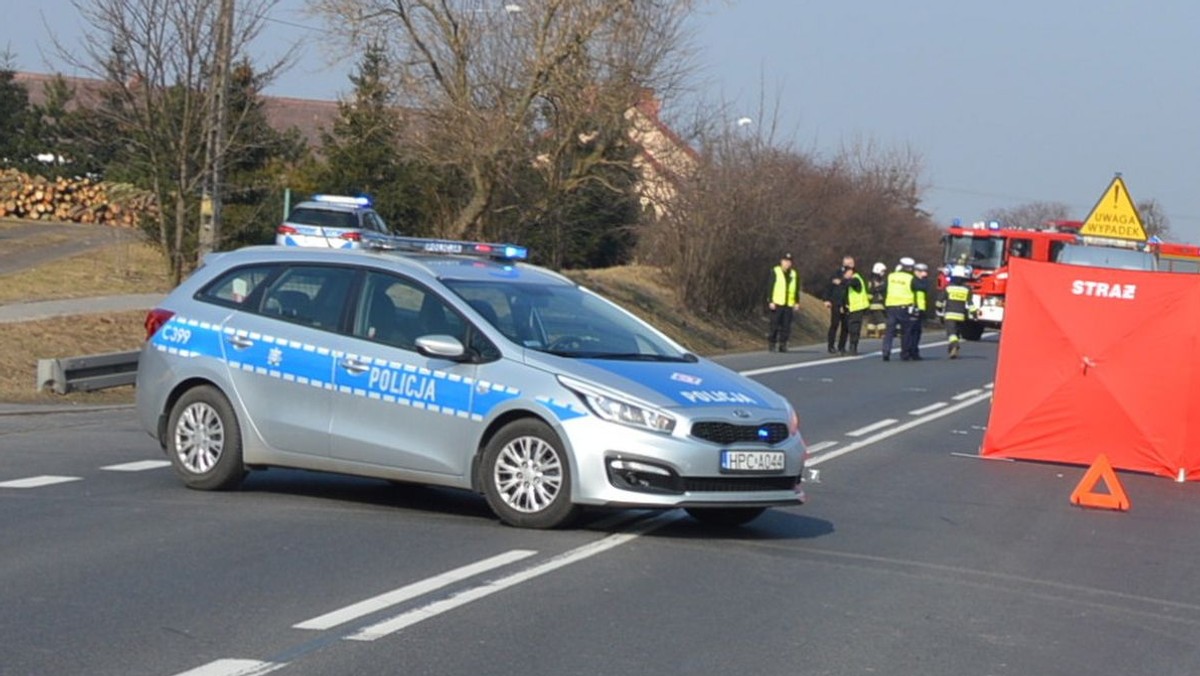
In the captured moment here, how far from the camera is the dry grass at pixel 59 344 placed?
60.2 ft

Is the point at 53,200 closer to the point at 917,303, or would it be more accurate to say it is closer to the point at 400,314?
the point at 917,303

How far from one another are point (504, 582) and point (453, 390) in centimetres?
199

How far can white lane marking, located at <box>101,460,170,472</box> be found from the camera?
41.4 ft

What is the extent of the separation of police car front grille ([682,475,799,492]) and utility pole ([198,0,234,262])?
1428cm

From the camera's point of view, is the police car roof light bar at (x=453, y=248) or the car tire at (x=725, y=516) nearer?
the car tire at (x=725, y=516)

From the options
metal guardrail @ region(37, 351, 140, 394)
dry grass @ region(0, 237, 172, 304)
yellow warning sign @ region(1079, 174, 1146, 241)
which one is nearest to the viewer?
metal guardrail @ region(37, 351, 140, 394)

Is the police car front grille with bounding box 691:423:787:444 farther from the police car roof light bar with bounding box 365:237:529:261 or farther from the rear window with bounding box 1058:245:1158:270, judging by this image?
the rear window with bounding box 1058:245:1158:270

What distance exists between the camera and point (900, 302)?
30703 millimetres

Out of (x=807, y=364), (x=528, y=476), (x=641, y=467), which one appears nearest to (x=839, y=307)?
(x=807, y=364)

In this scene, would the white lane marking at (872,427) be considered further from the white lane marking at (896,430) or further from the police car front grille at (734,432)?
the police car front grille at (734,432)

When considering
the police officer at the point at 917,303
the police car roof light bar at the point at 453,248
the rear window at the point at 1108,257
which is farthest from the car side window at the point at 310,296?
the rear window at the point at 1108,257

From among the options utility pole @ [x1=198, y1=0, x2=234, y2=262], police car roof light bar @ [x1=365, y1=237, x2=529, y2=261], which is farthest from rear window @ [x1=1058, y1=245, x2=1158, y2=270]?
police car roof light bar @ [x1=365, y1=237, x2=529, y2=261]

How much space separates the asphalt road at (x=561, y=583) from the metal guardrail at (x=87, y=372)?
4606 millimetres

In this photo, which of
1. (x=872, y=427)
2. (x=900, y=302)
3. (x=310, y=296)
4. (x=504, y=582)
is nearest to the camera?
(x=504, y=582)
